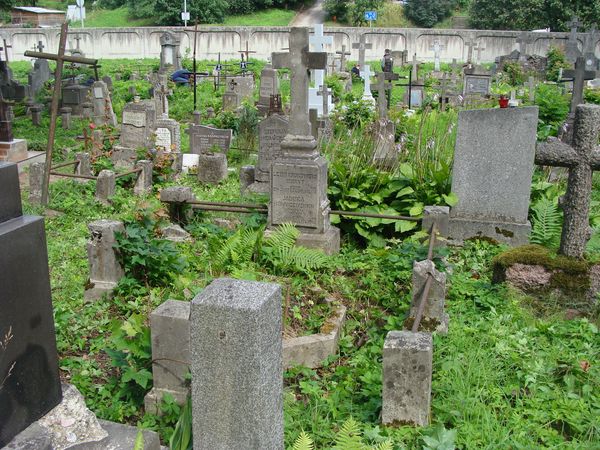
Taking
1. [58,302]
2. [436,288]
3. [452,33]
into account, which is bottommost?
[58,302]

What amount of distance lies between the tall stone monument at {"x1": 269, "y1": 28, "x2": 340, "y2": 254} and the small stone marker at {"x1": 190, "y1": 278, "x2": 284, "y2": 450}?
4.29 m

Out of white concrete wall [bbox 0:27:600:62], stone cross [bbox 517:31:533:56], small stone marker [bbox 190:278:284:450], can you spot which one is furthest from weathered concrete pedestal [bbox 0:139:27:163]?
stone cross [bbox 517:31:533:56]

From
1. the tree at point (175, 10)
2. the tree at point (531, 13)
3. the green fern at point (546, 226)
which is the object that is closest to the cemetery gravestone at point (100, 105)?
the green fern at point (546, 226)

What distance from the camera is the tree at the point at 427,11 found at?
4522 centimetres

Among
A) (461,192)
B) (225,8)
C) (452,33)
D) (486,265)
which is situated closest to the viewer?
(486,265)

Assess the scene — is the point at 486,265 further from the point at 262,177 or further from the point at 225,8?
the point at 225,8

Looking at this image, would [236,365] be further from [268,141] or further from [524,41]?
[524,41]

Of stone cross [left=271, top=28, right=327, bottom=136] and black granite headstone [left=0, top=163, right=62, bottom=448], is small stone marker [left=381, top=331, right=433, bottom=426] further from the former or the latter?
stone cross [left=271, top=28, right=327, bottom=136]

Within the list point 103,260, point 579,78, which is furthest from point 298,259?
point 579,78

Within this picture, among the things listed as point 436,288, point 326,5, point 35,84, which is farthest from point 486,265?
point 326,5

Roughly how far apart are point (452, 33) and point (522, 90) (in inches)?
612

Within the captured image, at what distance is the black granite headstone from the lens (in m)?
2.47

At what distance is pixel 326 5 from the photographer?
153ft

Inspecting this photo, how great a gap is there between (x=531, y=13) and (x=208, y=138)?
107 feet
